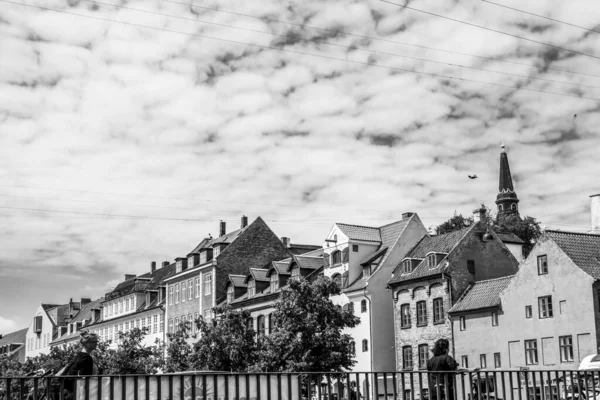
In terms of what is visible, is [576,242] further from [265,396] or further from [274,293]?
[265,396]

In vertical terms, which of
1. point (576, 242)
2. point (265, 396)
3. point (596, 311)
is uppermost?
point (576, 242)

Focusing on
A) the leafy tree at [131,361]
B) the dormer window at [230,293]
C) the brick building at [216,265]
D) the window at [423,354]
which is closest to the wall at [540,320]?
the window at [423,354]

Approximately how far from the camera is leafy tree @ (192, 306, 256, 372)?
49562mm

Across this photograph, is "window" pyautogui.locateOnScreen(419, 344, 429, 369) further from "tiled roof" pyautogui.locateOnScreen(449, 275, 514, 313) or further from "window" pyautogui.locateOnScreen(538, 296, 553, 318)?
"window" pyautogui.locateOnScreen(538, 296, 553, 318)

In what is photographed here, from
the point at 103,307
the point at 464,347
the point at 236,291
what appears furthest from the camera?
Result: the point at 103,307

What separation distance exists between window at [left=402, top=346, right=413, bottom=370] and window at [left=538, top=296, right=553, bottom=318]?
10104 mm

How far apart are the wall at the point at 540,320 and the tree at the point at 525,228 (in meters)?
28.4

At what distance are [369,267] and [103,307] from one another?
52.4 meters

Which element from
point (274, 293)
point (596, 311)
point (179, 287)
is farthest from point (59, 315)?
point (596, 311)

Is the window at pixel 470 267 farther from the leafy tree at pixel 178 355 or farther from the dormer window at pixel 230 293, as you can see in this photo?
the dormer window at pixel 230 293

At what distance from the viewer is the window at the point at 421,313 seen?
52.5m

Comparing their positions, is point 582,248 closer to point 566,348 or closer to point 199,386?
point 566,348

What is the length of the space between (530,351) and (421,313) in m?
8.65

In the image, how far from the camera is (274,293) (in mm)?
62938
